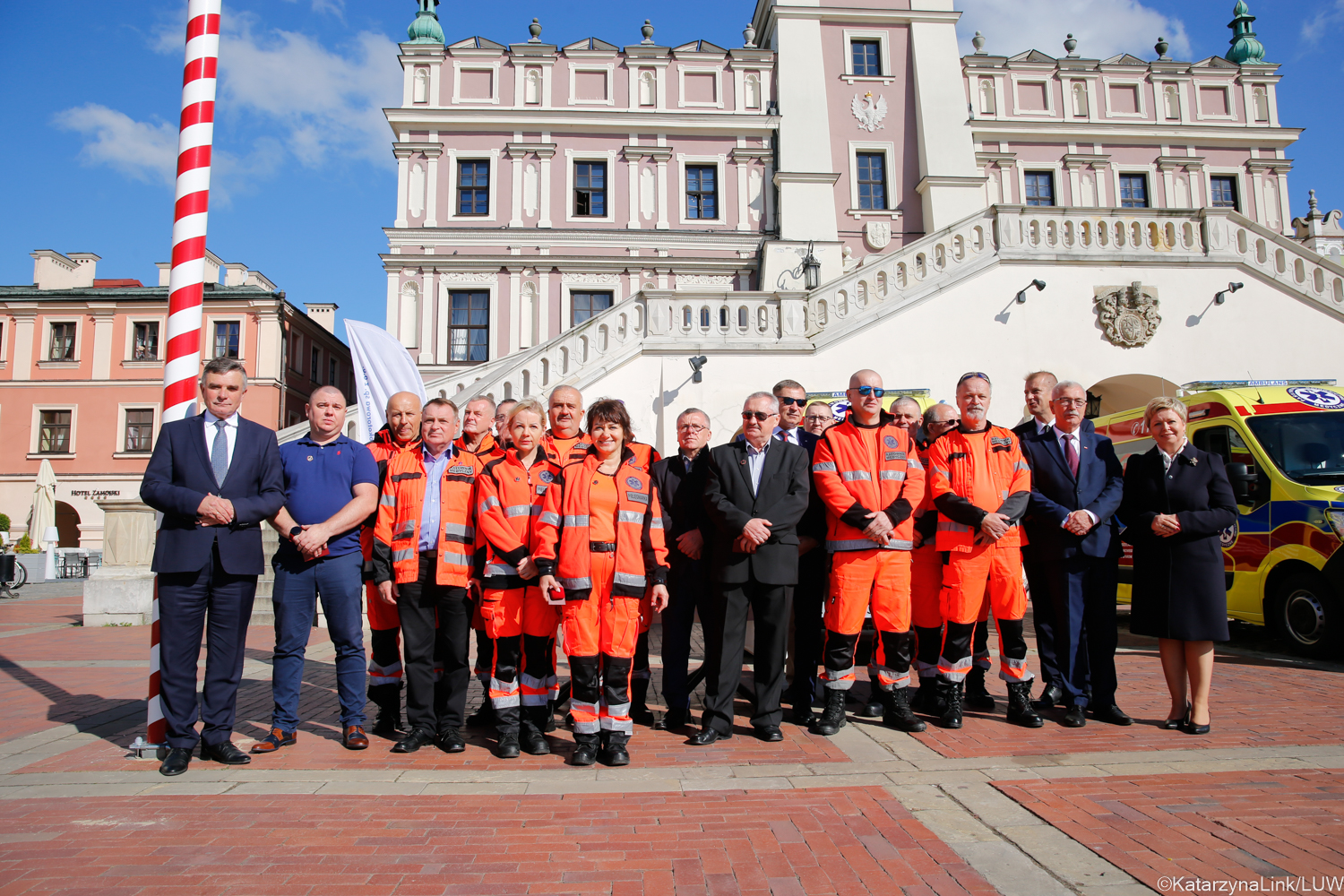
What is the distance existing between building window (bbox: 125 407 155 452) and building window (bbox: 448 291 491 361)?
16.9 m

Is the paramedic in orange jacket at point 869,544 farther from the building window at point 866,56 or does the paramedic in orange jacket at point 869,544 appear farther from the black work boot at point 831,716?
the building window at point 866,56

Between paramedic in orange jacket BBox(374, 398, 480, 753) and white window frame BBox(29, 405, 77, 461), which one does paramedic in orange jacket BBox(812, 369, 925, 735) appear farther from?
white window frame BBox(29, 405, 77, 461)

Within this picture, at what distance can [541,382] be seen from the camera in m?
13.2

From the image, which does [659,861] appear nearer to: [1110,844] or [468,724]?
[1110,844]

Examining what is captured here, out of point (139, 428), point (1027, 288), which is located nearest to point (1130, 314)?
point (1027, 288)

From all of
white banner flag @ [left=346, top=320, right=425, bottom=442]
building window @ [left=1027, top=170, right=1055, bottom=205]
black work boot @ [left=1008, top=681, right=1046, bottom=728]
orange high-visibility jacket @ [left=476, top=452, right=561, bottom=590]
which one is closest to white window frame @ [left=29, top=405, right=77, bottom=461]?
white banner flag @ [left=346, top=320, right=425, bottom=442]

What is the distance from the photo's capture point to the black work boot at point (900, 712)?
518 cm

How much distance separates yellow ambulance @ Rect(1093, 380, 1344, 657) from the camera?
24.5 feet

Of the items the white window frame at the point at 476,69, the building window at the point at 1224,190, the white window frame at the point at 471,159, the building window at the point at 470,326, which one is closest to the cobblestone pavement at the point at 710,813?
the building window at the point at 470,326

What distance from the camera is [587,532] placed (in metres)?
4.68

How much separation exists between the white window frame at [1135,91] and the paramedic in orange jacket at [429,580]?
31.8 m

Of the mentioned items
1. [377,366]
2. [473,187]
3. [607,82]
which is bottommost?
[377,366]

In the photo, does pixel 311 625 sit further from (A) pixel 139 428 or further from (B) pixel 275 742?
(A) pixel 139 428

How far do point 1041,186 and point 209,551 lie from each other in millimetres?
30253
